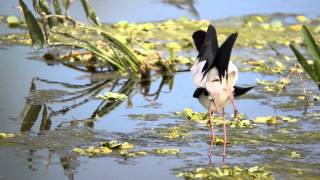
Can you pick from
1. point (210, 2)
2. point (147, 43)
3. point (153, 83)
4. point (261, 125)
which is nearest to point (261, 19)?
point (210, 2)

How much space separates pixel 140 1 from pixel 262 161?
678 centimetres

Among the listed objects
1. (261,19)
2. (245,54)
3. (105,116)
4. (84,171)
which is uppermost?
(261,19)

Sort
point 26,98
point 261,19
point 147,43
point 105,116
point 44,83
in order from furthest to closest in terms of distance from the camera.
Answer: point 261,19
point 147,43
point 44,83
point 26,98
point 105,116

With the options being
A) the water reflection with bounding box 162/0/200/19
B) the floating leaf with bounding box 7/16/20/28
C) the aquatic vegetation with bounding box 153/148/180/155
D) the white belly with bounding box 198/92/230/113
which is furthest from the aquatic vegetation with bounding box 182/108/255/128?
the water reflection with bounding box 162/0/200/19

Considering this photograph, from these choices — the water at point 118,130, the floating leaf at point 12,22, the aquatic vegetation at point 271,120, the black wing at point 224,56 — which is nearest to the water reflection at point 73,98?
the water at point 118,130

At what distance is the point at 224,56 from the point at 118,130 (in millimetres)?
1039

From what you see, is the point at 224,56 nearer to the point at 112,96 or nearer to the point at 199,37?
the point at 199,37

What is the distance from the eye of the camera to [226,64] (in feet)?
14.1

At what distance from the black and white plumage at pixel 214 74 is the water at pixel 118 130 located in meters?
0.31

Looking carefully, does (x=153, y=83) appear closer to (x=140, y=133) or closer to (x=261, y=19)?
(x=140, y=133)


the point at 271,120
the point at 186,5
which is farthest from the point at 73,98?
the point at 186,5

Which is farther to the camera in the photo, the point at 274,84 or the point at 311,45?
the point at 274,84

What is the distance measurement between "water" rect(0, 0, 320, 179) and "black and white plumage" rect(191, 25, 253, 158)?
313 millimetres

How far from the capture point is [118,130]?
5.03m
